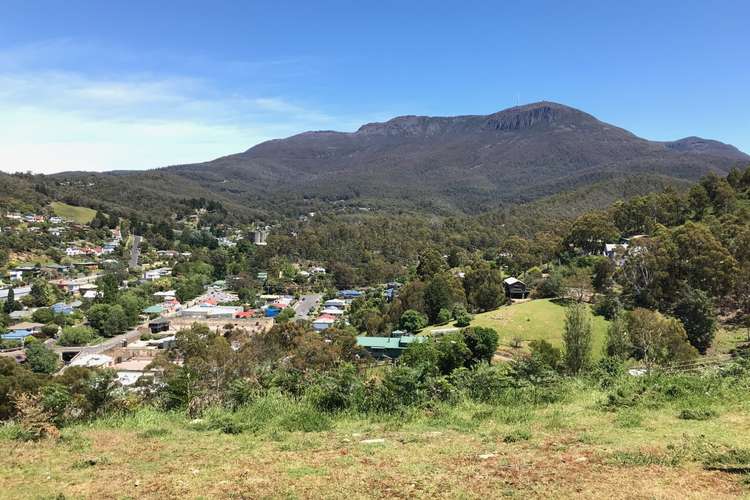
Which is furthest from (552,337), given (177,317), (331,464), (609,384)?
(177,317)

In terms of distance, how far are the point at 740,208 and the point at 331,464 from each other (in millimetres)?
38916

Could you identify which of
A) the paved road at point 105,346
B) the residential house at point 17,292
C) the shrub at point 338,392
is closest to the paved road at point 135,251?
the residential house at point 17,292

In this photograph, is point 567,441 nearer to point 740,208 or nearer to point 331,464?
point 331,464

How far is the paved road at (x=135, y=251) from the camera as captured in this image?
248 ft

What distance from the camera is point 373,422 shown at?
20.8ft

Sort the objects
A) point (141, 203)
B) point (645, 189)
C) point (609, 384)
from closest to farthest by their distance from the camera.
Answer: point (609, 384), point (645, 189), point (141, 203)

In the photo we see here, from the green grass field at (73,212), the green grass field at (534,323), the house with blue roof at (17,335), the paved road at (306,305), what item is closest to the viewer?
the green grass field at (534,323)

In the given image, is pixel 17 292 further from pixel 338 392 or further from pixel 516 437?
pixel 516 437

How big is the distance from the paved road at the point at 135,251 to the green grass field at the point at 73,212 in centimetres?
1048

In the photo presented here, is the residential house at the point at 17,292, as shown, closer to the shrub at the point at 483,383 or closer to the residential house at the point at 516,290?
the residential house at the point at 516,290

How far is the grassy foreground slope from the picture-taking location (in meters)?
4.19

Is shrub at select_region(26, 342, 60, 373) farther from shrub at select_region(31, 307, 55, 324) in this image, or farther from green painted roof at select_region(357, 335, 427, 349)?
green painted roof at select_region(357, 335, 427, 349)

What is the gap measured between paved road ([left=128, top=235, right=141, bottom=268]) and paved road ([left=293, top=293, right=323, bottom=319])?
30612mm

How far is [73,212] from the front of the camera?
299 ft
